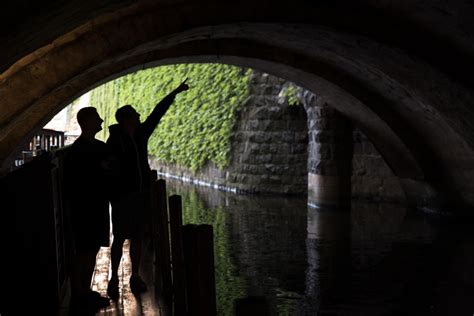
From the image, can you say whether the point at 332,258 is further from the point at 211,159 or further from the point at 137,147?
the point at 211,159

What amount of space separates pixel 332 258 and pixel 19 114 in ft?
13.2

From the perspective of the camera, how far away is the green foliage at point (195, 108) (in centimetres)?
1775

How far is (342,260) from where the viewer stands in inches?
318

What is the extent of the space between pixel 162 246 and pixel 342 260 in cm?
323

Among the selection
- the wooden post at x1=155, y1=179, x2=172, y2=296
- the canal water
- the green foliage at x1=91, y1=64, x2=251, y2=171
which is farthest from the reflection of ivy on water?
the green foliage at x1=91, y1=64, x2=251, y2=171

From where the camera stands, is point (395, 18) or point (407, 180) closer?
point (395, 18)

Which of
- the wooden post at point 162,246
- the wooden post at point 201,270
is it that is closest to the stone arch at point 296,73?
the wooden post at point 162,246

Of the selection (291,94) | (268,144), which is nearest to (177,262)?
(291,94)

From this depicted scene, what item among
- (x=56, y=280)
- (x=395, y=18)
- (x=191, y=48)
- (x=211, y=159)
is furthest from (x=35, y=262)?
(x=211, y=159)

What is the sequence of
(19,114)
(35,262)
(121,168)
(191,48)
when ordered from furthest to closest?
(191,48), (19,114), (121,168), (35,262)

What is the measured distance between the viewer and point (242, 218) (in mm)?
11734

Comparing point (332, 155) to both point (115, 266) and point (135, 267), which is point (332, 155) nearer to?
point (135, 267)

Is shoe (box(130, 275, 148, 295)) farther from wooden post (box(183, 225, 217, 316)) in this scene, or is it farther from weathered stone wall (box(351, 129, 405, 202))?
weathered stone wall (box(351, 129, 405, 202))

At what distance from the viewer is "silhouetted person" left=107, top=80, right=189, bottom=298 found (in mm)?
5359
